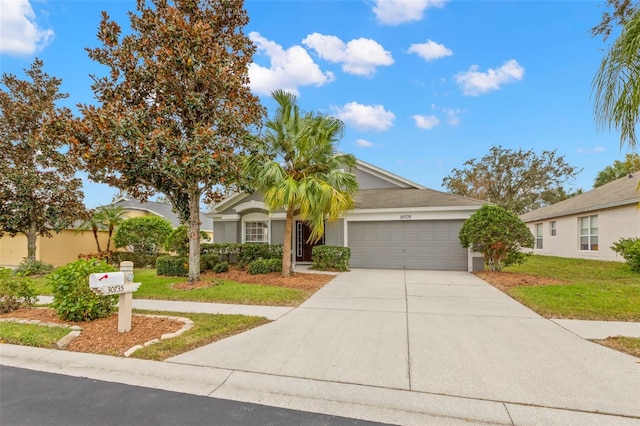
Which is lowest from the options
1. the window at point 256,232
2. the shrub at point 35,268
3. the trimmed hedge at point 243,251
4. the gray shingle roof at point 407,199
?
the shrub at point 35,268

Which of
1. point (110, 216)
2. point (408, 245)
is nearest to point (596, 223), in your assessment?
point (408, 245)

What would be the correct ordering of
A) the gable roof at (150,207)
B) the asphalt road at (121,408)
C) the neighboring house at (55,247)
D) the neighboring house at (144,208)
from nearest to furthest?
1. the asphalt road at (121,408)
2. the neighboring house at (55,247)
3. the neighboring house at (144,208)
4. the gable roof at (150,207)

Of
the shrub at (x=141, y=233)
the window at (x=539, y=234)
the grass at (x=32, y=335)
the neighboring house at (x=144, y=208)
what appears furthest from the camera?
the neighboring house at (x=144, y=208)

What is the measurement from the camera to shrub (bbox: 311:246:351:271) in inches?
523

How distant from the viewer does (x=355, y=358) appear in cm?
433

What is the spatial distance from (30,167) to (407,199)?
17.0 metres

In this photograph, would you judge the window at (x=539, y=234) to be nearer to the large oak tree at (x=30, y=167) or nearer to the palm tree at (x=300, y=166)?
the palm tree at (x=300, y=166)

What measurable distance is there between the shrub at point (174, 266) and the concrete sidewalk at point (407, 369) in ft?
23.2

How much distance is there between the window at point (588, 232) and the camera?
54.6ft

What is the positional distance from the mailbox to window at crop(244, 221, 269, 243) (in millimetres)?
10435

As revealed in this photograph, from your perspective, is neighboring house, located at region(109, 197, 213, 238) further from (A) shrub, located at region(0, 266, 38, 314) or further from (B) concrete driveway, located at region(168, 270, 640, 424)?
(B) concrete driveway, located at region(168, 270, 640, 424)

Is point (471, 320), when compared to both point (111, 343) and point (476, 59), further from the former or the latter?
point (476, 59)

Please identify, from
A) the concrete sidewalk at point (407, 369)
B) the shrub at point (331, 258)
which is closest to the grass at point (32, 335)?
the concrete sidewalk at point (407, 369)

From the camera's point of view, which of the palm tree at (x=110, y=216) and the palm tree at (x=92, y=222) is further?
the palm tree at (x=110, y=216)
